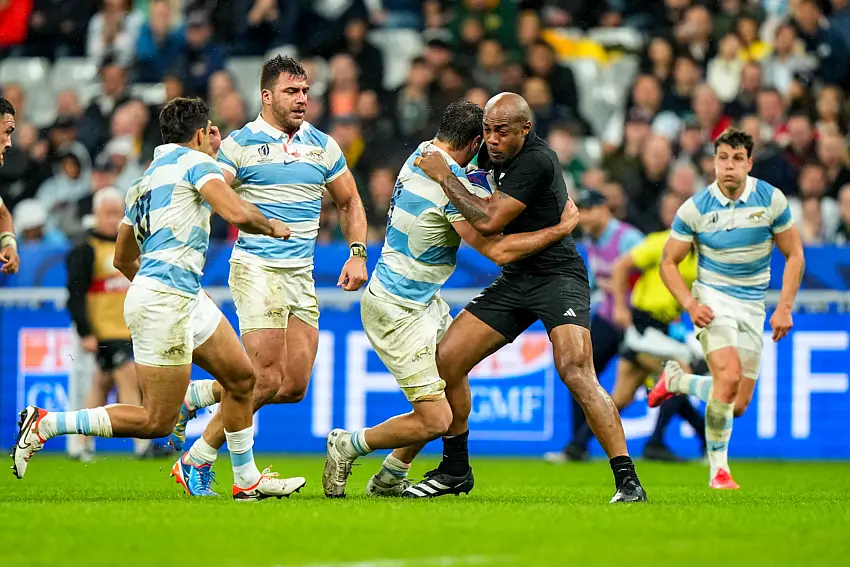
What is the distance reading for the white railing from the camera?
13320mm

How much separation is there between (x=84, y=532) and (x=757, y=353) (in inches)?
232

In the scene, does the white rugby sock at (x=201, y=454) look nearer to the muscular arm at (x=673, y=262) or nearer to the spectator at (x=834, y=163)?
the muscular arm at (x=673, y=262)

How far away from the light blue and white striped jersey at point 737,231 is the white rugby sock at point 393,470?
3.03 m

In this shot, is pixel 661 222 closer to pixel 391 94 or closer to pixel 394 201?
pixel 391 94

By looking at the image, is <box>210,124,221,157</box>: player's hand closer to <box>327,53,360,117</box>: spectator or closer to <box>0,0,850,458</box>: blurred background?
<box>0,0,850,458</box>: blurred background

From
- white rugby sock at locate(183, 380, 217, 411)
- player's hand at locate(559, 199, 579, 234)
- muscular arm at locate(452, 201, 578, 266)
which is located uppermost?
player's hand at locate(559, 199, 579, 234)

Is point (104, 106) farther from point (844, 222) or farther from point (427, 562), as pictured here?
point (427, 562)

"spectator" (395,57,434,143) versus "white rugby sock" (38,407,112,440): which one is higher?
"spectator" (395,57,434,143)

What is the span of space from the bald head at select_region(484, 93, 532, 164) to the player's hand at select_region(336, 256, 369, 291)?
112cm

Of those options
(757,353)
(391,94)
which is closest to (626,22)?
(391,94)

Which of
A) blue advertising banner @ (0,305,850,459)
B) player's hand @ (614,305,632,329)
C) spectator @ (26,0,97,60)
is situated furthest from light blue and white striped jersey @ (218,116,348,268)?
spectator @ (26,0,97,60)

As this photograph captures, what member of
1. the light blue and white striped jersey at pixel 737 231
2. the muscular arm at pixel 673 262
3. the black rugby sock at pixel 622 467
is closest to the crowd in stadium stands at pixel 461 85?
the light blue and white striped jersey at pixel 737 231

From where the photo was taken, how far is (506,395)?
13625 millimetres

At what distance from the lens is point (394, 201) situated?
8719 mm
